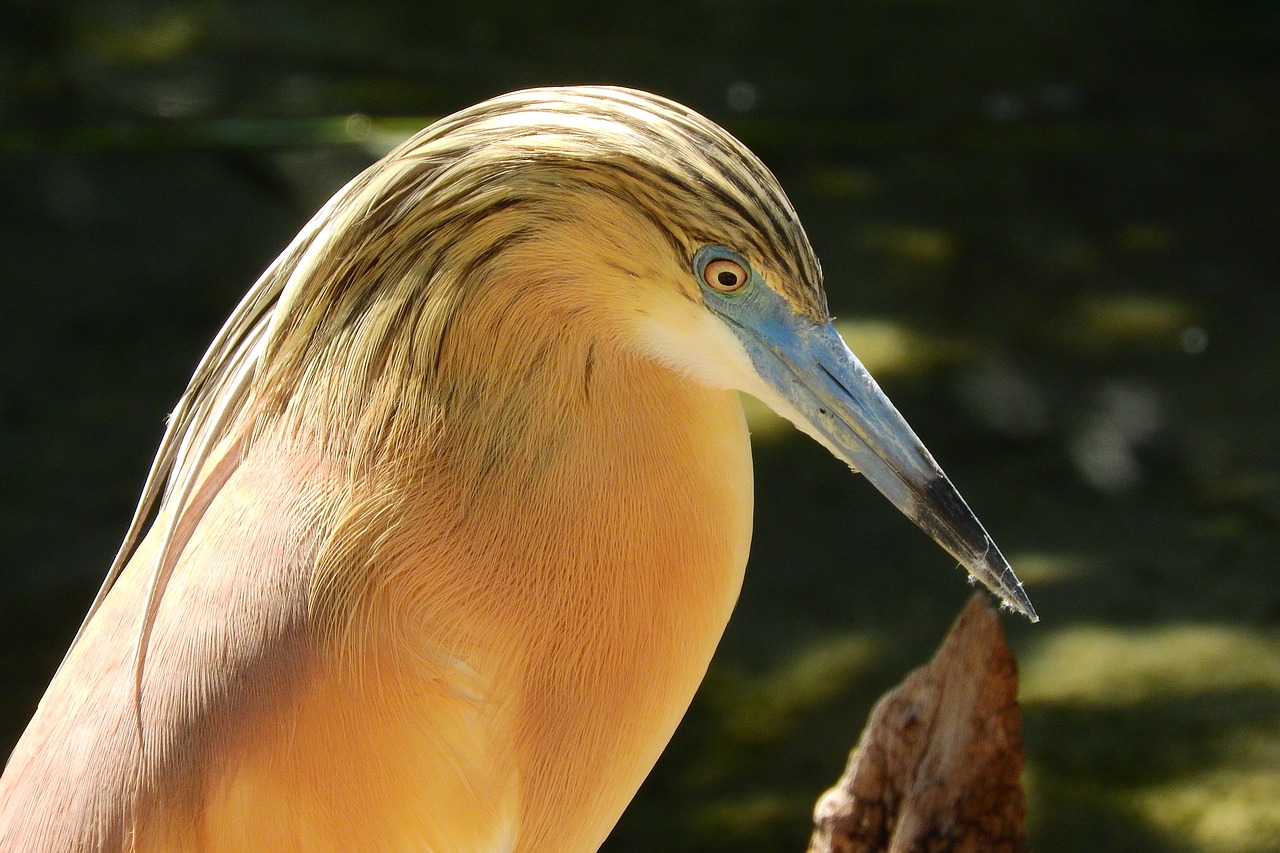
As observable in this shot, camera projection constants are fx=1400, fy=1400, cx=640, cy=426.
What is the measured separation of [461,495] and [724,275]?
14.0 inches

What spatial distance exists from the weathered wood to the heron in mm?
357

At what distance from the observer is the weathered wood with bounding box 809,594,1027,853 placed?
185 centimetres

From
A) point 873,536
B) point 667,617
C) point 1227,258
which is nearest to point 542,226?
point 667,617

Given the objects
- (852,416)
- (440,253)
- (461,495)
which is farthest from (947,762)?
(440,253)

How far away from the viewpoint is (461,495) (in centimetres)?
145

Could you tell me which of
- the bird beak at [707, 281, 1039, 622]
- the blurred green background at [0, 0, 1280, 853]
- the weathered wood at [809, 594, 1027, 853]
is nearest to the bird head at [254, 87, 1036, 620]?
the bird beak at [707, 281, 1039, 622]

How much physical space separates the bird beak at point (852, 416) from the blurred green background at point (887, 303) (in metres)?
1.30

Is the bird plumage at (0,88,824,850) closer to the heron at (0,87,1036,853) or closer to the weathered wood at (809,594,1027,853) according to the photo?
the heron at (0,87,1036,853)

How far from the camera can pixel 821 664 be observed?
116 inches

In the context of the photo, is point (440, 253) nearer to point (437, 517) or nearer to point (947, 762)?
point (437, 517)

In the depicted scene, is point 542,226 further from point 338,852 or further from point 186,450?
point 338,852

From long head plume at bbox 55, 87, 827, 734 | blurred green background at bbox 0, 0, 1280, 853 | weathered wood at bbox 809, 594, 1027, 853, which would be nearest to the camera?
long head plume at bbox 55, 87, 827, 734

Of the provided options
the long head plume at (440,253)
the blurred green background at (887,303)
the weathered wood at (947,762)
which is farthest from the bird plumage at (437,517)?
the blurred green background at (887,303)

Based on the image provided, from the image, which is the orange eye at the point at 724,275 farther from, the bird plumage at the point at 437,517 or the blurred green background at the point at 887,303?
the blurred green background at the point at 887,303
